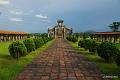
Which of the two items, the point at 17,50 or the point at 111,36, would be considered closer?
the point at 17,50

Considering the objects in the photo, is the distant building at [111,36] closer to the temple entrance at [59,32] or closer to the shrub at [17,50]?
the shrub at [17,50]

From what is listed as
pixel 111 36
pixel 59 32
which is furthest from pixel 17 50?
pixel 59 32

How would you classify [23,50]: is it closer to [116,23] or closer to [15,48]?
[15,48]

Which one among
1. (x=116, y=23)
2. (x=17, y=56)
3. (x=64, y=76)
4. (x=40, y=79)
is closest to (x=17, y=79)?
(x=40, y=79)

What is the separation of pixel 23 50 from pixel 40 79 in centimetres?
621

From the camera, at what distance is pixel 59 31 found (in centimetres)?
8738

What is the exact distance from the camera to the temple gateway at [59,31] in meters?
86.1

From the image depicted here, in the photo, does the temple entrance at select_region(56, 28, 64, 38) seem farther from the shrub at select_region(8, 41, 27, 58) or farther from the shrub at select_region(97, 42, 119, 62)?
the shrub at select_region(97, 42, 119, 62)

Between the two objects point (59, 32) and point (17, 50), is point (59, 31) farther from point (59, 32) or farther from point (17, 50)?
point (17, 50)

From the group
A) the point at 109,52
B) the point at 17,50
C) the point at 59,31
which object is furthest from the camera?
the point at 59,31

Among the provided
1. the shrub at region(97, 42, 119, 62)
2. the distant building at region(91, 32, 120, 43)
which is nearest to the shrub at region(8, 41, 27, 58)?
the shrub at region(97, 42, 119, 62)

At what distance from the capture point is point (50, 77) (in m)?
8.28

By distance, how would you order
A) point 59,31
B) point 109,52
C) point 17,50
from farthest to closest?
point 59,31 < point 17,50 < point 109,52

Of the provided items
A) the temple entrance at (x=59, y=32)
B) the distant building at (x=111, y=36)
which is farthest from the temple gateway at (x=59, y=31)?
the distant building at (x=111, y=36)
